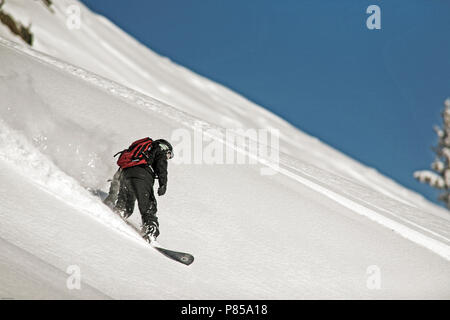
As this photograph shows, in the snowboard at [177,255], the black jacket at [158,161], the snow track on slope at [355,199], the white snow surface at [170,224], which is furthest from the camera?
the snow track on slope at [355,199]

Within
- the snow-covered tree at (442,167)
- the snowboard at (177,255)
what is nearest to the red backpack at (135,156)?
the snowboard at (177,255)

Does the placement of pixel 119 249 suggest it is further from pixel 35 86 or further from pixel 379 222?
pixel 35 86

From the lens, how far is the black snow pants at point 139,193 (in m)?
5.16

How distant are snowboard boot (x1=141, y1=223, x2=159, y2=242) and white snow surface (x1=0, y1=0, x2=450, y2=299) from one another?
13cm

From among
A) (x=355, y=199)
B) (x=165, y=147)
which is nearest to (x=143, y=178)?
(x=165, y=147)

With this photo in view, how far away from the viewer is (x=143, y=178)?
529 cm

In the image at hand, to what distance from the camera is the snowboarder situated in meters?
5.18

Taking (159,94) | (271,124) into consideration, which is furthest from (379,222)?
(271,124)

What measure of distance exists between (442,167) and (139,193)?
2892cm

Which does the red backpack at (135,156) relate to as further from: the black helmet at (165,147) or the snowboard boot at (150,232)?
the snowboard boot at (150,232)

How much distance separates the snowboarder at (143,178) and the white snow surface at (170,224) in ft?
0.82

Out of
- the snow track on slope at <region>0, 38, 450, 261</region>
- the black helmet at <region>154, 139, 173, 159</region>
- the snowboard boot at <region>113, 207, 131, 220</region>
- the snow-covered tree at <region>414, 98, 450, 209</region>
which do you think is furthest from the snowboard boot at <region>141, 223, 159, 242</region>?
the snow-covered tree at <region>414, 98, 450, 209</region>

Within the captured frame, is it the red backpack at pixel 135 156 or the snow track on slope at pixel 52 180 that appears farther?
the red backpack at pixel 135 156

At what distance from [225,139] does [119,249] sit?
245 inches
